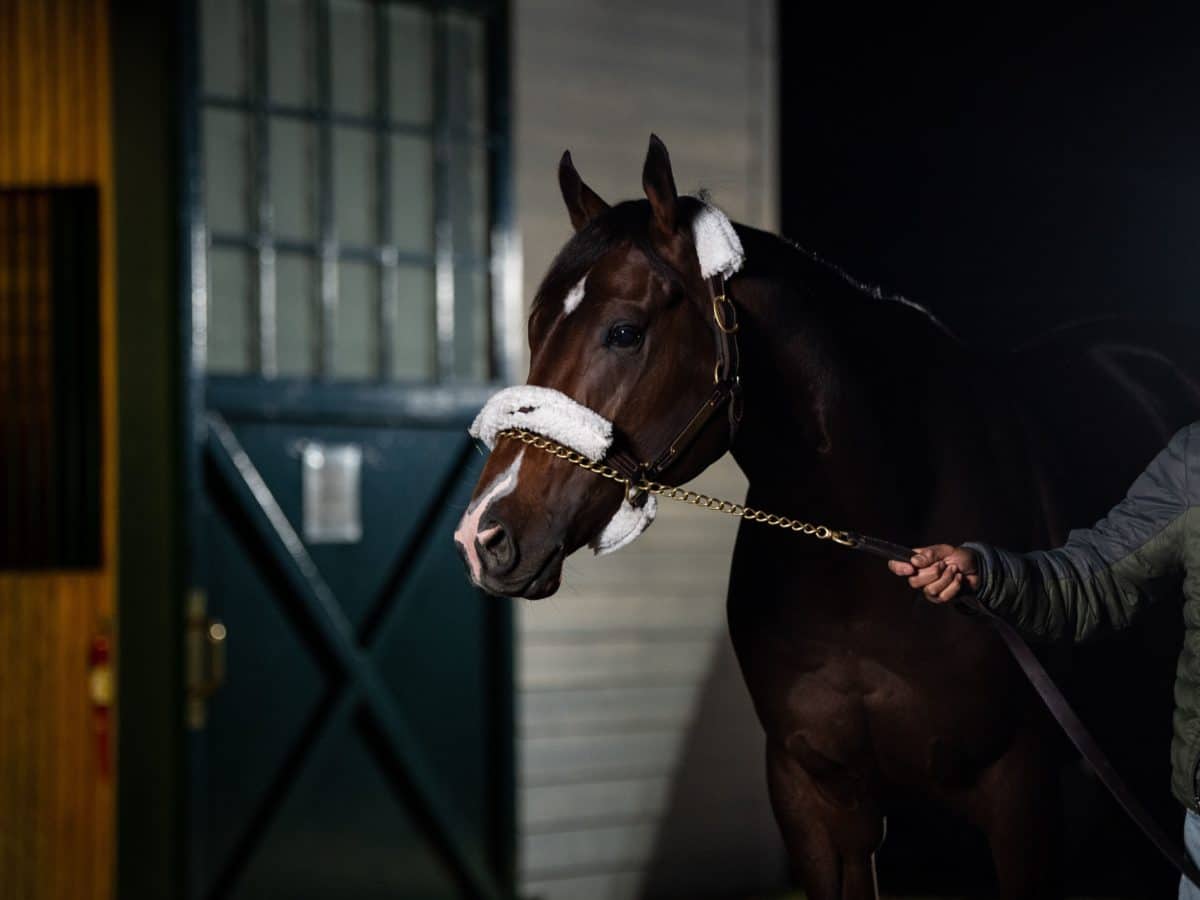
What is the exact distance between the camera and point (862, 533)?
1.62 m

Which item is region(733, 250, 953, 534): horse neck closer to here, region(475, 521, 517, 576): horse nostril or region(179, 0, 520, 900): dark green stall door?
region(475, 521, 517, 576): horse nostril

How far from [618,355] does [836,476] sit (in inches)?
10.9

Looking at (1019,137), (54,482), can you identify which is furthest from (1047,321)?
(54,482)

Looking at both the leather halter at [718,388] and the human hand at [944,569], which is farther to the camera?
the leather halter at [718,388]

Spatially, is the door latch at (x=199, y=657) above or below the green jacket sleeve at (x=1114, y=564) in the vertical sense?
below

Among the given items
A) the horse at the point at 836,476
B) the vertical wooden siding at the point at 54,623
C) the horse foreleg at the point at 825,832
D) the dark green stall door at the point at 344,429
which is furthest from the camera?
the vertical wooden siding at the point at 54,623

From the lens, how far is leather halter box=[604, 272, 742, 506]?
61.5 inches

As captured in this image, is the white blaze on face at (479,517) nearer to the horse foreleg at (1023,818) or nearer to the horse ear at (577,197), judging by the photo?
the horse ear at (577,197)

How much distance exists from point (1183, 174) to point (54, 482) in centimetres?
359

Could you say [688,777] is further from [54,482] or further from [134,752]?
[54,482]

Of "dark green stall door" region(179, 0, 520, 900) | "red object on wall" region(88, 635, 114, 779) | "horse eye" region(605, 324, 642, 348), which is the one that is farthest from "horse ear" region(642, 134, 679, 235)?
"red object on wall" region(88, 635, 114, 779)

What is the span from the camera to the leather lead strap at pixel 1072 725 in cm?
136

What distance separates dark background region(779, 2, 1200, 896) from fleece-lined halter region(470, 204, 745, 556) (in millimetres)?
402

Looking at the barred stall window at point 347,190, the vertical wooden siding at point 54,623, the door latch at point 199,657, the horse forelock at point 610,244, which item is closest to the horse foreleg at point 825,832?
the horse forelock at point 610,244
